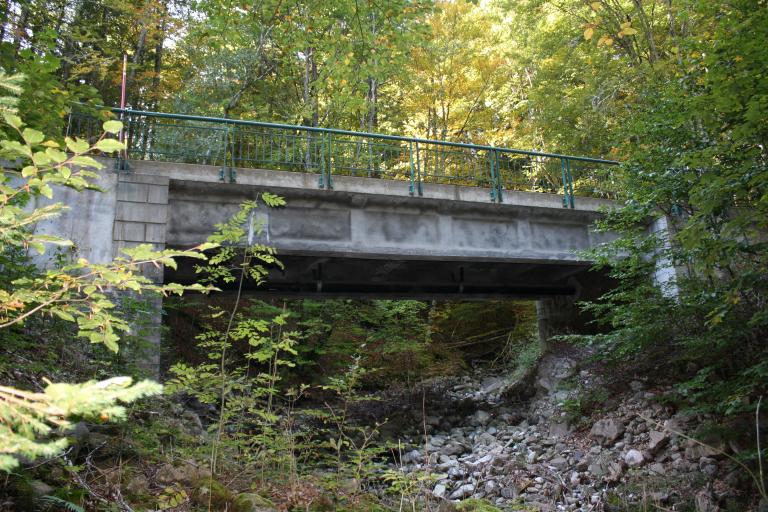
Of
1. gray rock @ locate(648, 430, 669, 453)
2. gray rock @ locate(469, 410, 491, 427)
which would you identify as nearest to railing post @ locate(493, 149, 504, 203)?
gray rock @ locate(469, 410, 491, 427)

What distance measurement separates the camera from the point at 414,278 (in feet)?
42.8

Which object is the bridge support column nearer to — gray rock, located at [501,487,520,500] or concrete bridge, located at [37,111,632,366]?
concrete bridge, located at [37,111,632,366]

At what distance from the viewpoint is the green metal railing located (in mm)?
10312

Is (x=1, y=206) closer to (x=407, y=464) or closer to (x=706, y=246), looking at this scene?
(x=706, y=246)

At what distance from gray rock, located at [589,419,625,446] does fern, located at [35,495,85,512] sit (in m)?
7.95

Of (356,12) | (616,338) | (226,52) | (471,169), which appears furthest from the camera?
(226,52)

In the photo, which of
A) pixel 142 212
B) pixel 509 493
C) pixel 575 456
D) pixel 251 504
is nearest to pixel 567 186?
pixel 575 456

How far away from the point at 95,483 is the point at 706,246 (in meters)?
5.76

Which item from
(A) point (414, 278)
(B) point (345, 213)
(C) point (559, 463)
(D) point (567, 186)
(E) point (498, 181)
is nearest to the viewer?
(C) point (559, 463)

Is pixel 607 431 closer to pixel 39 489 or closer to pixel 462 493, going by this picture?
pixel 462 493

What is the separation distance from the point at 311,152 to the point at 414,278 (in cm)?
351

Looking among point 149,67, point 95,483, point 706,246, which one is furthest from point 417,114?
point 95,483

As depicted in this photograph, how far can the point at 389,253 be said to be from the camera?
35.8 feet

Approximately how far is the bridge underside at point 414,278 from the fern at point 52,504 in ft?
25.0
